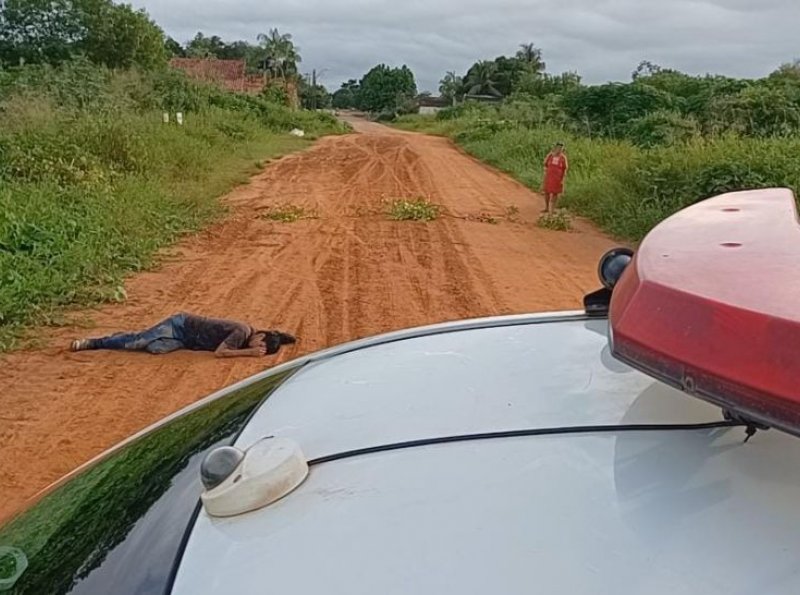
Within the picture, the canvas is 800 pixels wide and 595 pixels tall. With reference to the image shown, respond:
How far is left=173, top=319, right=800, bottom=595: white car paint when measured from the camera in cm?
85

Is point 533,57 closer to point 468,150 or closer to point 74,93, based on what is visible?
point 468,150

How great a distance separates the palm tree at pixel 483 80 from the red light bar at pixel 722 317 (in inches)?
2790

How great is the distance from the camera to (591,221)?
1226cm

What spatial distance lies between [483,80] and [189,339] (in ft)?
237

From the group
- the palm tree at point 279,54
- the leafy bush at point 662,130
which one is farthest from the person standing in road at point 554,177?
the palm tree at point 279,54

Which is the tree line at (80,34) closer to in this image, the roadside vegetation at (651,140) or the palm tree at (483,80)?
the roadside vegetation at (651,140)

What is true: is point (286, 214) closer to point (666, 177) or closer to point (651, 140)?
point (666, 177)

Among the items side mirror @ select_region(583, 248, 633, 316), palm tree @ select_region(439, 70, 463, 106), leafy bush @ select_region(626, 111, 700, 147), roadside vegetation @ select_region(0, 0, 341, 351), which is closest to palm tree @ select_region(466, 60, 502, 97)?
palm tree @ select_region(439, 70, 463, 106)

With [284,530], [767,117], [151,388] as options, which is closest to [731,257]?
[284,530]

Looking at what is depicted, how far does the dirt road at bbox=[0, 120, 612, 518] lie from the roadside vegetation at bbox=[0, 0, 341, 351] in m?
0.42

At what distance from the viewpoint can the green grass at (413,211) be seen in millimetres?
11492

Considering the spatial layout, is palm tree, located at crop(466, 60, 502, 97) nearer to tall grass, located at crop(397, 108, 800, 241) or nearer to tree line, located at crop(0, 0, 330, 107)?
tree line, located at crop(0, 0, 330, 107)

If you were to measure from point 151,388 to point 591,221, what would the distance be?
341 inches

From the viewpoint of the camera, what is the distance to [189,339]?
225 inches
